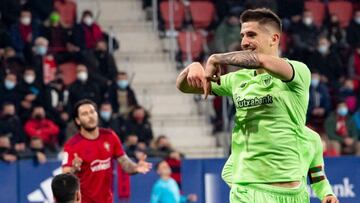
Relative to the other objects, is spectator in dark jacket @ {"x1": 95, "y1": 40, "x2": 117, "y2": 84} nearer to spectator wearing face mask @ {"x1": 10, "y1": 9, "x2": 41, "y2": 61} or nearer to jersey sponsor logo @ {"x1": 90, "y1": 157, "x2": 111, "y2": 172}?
spectator wearing face mask @ {"x1": 10, "y1": 9, "x2": 41, "y2": 61}

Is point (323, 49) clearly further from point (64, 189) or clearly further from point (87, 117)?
point (64, 189)

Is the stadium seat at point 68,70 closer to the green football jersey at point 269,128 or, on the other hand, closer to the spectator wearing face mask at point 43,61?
the spectator wearing face mask at point 43,61

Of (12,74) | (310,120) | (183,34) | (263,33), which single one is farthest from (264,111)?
(183,34)

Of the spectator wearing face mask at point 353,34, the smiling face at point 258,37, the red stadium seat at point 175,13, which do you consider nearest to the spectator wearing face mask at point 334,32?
the spectator wearing face mask at point 353,34

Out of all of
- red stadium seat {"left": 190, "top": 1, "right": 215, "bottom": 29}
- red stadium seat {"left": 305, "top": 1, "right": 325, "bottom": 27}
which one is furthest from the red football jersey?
red stadium seat {"left": 305, "top": 1, "right": 325, "bottom": 27}

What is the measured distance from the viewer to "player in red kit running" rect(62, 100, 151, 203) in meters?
11.4

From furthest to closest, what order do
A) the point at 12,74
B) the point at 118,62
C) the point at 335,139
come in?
the point at 118,62 → the point at 335,139 → the point at 12,74

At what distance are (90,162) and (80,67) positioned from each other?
8.70 metres

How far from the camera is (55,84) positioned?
19.9m

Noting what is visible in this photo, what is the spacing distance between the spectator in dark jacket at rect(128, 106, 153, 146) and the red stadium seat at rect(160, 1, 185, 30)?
4084 millimetres

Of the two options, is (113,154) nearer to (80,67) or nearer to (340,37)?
(80,67)

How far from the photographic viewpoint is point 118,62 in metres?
22.5

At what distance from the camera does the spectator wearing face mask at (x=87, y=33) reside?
21281 mm

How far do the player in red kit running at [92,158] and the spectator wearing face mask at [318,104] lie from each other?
9680 millimetres
